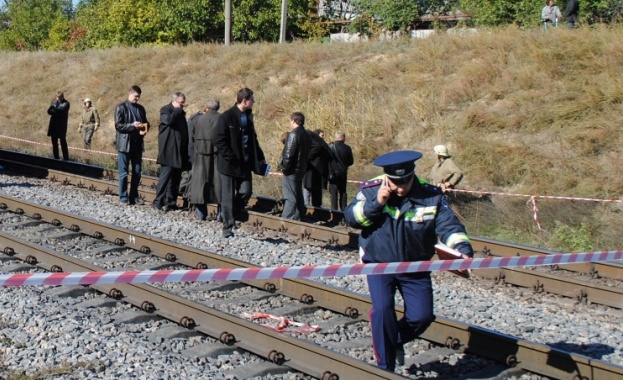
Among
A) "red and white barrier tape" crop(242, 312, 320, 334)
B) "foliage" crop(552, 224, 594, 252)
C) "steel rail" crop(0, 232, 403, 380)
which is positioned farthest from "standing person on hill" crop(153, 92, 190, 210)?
"red and white barrier tape" crop(242, 312, 320, 334)

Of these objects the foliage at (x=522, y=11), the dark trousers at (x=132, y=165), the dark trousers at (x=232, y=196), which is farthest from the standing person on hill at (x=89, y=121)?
the foliage at (x=522, y=11)

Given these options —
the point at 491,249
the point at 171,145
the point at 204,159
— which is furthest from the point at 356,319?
the point at 171,145

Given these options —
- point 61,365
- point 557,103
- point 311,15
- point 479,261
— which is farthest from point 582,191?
point 311,15

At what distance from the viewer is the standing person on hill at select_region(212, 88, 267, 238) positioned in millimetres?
10578

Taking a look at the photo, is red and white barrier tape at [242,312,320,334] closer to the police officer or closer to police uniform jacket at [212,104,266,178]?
the police officer

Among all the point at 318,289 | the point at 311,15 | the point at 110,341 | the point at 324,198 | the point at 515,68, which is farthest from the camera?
the point at 311,15

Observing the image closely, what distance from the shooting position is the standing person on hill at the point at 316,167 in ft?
43.8

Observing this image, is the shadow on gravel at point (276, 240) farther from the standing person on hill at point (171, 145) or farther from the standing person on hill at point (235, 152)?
the standing person on hill at point (171, 145)

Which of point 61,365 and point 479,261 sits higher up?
point 479,261

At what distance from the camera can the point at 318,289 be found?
25.7 ft

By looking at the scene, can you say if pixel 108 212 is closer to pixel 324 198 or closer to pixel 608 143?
pixel 324 198

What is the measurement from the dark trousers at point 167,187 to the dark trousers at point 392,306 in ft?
26.3

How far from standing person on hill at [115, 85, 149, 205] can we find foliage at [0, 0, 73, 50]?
4911 cm

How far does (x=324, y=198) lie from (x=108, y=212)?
441 cm
